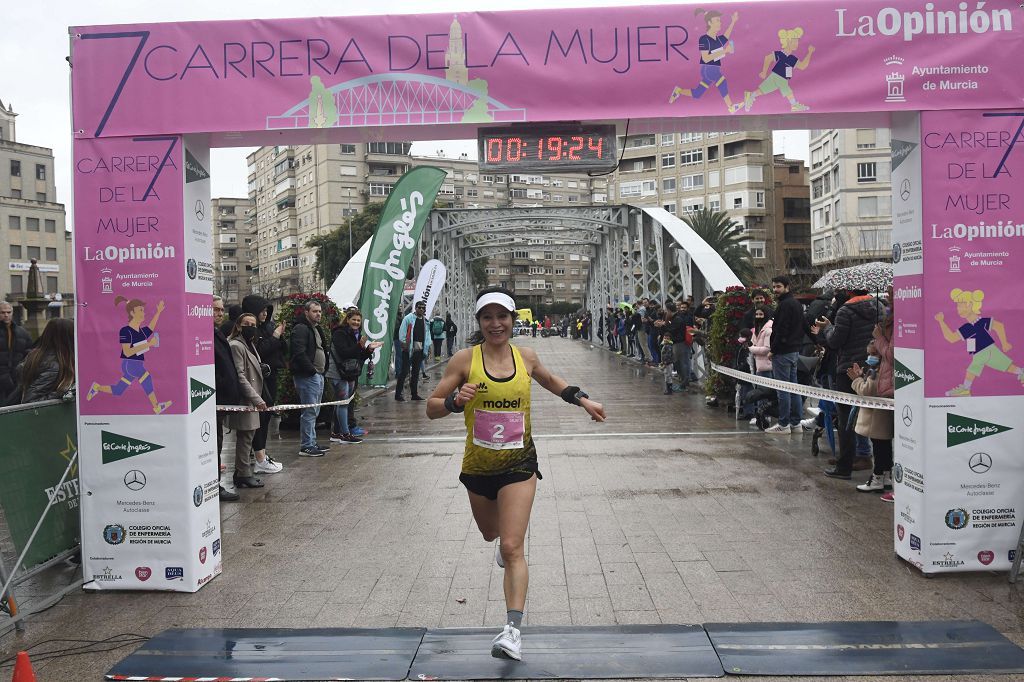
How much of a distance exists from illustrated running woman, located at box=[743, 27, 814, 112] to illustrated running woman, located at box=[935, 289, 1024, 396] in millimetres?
1586

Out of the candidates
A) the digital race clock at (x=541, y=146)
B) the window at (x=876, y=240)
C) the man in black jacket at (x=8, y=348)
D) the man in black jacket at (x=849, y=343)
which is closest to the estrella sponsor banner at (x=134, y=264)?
the digital race clock at (x=541, y=146)

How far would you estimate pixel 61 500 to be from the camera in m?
5.74

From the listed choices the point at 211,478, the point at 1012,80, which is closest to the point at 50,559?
the point at 211,478

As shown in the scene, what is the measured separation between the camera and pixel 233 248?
437ft

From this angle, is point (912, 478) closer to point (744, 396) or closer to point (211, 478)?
point (211, 478)

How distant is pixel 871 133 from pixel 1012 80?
62.3 m

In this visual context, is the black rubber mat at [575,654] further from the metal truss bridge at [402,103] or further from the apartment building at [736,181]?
the apartment building at [736,181]

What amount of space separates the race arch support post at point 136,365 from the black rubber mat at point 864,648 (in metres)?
3.45

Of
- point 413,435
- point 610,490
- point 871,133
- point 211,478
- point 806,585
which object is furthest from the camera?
point 871,133

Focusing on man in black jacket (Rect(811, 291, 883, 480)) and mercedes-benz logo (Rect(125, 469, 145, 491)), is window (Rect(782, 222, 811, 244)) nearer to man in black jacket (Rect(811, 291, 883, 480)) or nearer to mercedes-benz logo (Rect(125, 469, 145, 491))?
man in black jacket (Rect(811, 291, 883, 480))

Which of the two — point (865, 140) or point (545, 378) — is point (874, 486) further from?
point (865, 140)

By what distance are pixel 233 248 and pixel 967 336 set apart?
13604cm

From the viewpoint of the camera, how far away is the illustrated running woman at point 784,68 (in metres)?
5.54

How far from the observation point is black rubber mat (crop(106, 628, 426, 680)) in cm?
423
